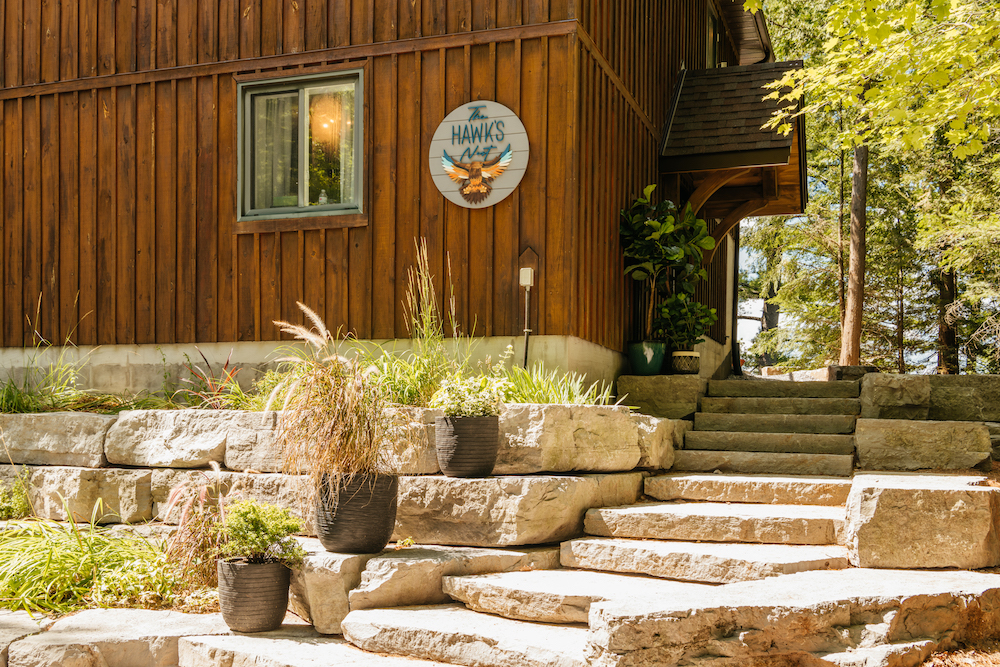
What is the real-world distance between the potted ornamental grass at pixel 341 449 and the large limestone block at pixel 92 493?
197cm

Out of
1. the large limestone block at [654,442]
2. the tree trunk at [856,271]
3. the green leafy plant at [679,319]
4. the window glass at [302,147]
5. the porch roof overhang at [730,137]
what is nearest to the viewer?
the large limestone block at [654,442]

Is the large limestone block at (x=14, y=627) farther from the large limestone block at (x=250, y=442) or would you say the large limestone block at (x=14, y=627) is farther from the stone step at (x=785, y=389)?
the stone step at (x=785, y=389)

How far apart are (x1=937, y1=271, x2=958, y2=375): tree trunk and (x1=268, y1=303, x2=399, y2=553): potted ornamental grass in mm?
13123

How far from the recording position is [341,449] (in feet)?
14.1

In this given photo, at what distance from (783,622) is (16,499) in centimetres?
540

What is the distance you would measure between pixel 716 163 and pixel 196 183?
4859 millimetres

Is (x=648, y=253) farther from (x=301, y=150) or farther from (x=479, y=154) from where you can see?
(x=301, y=150)

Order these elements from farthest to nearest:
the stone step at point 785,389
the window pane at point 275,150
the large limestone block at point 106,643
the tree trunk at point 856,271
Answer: the tree trunk at point 856,271 → the stone step at point 785,389 → the window pane at point 275,150 → the large limestone block at point 106,643

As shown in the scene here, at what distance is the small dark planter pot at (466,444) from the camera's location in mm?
4883

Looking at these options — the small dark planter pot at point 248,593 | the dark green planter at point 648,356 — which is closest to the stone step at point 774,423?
the dark green planter at point 648,356

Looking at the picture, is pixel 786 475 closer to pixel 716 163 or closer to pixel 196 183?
pixel 716 163

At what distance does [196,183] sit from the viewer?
7562 millimetres

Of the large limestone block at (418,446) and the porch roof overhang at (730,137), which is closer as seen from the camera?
the large limestone block at (418,446)

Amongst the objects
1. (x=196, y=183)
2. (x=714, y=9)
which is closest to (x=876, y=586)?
A: (x=196, y=183)
